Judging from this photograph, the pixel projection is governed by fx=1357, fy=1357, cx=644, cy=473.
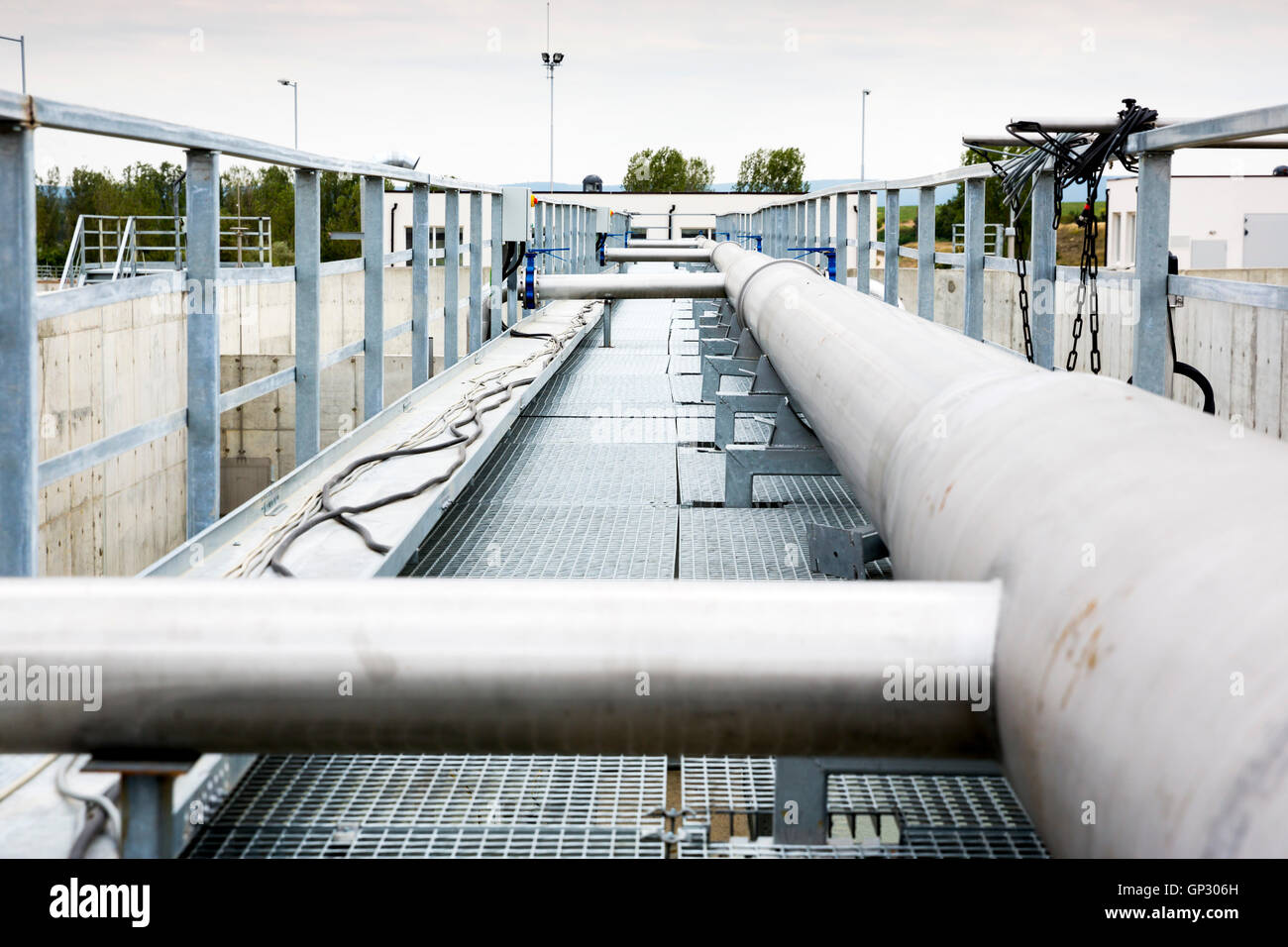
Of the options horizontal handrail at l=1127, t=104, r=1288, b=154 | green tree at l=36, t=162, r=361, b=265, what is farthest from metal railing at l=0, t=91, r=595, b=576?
green tree at l=36, t=162, r=361, b=265

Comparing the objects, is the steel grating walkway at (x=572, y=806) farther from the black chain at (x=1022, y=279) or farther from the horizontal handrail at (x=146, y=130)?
the horizontal handrail at (x=146, y=130)

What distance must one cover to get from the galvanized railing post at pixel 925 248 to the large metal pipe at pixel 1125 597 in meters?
5.06

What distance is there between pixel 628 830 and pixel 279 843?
0.60 m

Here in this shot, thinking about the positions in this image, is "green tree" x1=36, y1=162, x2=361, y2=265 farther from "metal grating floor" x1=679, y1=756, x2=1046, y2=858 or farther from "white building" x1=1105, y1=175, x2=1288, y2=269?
"metal grating floor" x1=679, y1=756, x2=1046, y2=858

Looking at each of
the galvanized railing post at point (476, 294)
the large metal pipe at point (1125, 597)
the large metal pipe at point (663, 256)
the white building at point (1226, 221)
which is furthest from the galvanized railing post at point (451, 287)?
the white building at point (1226, 221)

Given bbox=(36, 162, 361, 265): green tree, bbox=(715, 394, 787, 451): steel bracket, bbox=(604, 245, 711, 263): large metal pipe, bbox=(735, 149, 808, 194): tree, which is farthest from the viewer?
bbox=(735, 149, 808, 194): tree

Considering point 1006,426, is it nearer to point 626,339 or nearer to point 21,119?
point 21,119

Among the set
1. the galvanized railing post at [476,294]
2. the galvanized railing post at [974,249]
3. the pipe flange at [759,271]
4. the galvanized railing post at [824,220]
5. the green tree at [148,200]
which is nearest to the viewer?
the galvanized railing post at [974,249]

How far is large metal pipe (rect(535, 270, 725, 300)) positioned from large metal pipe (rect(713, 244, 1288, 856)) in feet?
21.7

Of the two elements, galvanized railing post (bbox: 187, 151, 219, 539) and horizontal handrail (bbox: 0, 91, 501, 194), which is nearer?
horizontal handrail (bbox: 0, 91, 501, 194)

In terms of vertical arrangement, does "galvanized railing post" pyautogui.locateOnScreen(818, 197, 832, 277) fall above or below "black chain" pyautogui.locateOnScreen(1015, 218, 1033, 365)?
above

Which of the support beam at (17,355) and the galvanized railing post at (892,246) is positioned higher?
the galvanized railing post at (892,246)

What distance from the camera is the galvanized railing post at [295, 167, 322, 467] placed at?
4613 mm

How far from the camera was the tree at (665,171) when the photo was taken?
8544 centimetres
